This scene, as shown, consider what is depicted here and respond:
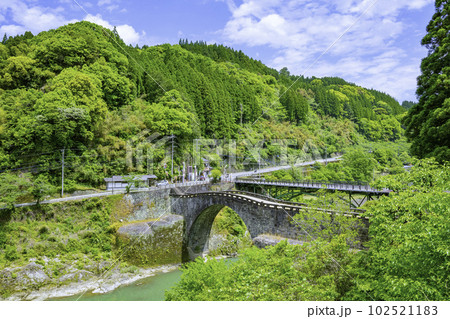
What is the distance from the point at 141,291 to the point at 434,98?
22203mm

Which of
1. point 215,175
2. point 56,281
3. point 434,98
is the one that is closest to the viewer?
point 434,98

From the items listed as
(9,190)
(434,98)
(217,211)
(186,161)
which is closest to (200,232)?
(217,211)

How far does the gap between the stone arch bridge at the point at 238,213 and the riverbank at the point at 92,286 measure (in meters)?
5.47

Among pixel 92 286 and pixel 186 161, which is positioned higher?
pixel 186 161

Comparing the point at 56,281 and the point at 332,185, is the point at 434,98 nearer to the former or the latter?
the point at 332,185

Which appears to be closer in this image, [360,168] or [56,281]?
[56,281]

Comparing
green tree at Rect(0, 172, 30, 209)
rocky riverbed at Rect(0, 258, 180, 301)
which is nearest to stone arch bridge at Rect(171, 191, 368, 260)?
rocky riverbed at Rect(0, 258, 180, 301)

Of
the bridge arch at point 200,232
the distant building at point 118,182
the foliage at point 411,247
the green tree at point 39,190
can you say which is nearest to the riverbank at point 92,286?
the bridge arch at point 200,232

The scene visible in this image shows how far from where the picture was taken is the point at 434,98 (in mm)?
14766

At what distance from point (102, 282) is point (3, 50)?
33.0m

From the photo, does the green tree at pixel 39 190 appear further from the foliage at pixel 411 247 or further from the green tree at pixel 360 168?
the green tree at pixel 360 168

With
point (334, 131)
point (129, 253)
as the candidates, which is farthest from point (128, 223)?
point (334, 131)

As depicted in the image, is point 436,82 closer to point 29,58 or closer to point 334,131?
point 29,58

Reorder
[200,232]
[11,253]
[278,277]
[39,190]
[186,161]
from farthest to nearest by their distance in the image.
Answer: [186,161]
[200,232]
[39,190]
[11,253]
[278,277]
